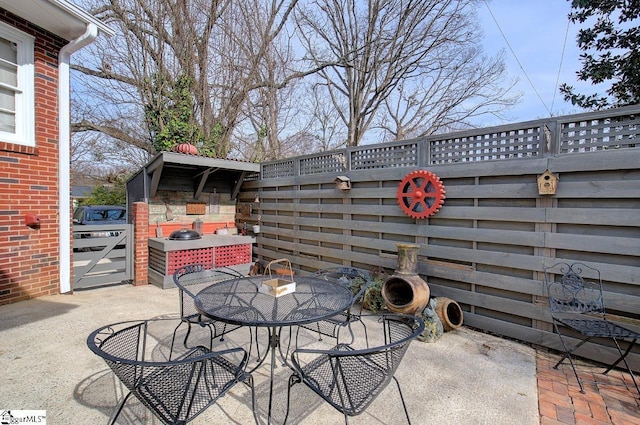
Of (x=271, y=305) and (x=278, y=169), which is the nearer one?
(x=271, y=305)

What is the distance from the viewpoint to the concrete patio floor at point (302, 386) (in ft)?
7.07

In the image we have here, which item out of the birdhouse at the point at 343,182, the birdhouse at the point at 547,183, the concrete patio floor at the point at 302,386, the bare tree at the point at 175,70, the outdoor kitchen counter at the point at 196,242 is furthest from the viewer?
the bare tree at the point at 175,70

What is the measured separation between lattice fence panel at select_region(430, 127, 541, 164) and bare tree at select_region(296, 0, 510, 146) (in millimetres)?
8134

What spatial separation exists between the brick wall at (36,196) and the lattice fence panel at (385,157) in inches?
178

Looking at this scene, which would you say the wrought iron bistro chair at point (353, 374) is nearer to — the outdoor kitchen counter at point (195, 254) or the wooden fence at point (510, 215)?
the wooden fence at point (510, 215)

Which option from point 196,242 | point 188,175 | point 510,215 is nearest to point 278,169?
point 188,175

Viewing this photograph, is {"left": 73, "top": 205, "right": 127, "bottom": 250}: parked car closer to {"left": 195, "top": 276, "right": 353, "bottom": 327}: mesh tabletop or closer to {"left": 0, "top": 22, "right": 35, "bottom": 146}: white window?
{"left": 0, "top": 22, "right": 35, "bottom": 146}: white window

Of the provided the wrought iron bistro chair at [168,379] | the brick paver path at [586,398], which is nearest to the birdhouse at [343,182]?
the brick paver path at [586,398]

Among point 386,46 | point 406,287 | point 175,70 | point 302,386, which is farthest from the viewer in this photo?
point 386,46

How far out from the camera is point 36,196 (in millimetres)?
4270

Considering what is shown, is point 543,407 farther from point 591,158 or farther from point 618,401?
point 591,158

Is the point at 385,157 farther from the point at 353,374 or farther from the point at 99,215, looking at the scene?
the point at 99,215

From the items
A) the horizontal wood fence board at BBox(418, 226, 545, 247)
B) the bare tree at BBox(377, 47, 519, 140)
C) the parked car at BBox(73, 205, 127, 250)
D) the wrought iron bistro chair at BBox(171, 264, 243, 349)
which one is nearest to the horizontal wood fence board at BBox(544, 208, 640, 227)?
the horizontal wood fence board at BBox(418, 226, 545, 247)

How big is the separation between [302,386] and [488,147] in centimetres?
330
